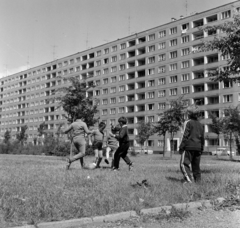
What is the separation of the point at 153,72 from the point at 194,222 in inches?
2791

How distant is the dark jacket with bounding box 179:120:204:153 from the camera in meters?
8.10

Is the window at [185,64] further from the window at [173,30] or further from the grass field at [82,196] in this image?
the grass field at [82,196]

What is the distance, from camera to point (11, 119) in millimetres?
123562

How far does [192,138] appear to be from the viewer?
26.7 feet

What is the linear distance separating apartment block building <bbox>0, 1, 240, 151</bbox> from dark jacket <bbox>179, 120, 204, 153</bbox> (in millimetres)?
45728

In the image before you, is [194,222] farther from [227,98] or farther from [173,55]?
[173,55]

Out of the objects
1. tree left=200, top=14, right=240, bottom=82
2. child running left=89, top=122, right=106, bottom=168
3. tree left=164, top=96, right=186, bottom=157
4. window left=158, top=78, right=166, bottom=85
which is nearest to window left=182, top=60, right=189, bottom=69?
window left=158, top=78, right=166, bottom=85

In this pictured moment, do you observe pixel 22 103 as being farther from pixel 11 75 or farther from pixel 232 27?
pixel 232 27

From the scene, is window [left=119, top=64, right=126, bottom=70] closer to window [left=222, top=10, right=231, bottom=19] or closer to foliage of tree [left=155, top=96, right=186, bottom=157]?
window [left=222, top=10, right=231, bottom=19]

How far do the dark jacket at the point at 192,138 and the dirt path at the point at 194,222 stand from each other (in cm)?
254

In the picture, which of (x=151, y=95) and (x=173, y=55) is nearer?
(x=173, y=55)

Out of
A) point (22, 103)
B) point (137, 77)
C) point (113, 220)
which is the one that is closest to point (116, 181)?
point (113, 220)

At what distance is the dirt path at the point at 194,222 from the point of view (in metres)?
4.82

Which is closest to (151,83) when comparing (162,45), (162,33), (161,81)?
(161,81)
